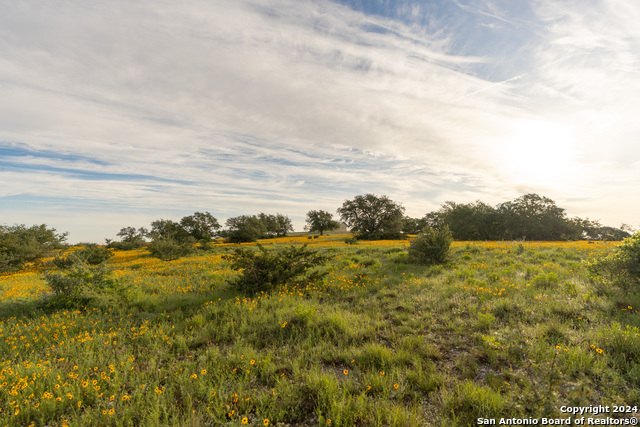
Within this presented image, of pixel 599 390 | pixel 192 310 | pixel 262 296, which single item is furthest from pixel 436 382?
pixel 192 310

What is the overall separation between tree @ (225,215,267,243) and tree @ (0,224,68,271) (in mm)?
21501

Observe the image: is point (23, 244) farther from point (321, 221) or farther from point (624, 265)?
point (321, 221)

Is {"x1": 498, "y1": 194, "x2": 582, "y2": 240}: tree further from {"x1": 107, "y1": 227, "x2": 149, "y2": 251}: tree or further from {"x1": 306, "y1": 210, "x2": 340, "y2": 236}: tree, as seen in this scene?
{"x1": 107, "y1": 227, "x2": 149, "y2": 251}: tree

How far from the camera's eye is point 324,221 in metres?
63.1

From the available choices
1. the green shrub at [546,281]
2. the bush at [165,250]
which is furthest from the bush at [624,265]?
the bush at [165,250]

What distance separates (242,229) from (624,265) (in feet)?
142

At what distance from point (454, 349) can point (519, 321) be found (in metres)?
1.95

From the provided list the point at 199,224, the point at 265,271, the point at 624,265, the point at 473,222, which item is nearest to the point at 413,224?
the point at 473,222

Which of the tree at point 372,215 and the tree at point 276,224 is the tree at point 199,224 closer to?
the tree at point 276,224

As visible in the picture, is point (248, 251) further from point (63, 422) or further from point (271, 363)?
point (63, 422)

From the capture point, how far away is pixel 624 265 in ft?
23.0

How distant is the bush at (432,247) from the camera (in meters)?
12.1

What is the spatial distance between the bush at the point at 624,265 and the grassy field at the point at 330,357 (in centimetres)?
45

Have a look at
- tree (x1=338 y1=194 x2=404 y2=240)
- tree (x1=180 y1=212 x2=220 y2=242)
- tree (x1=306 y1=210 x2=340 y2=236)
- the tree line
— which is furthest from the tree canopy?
tree (x1=180 y1=212 x2=220 y2=242)
